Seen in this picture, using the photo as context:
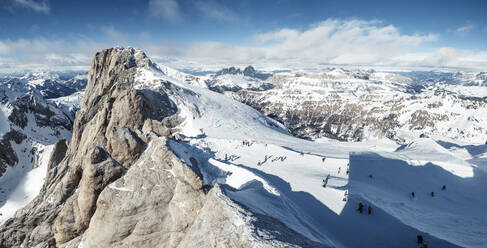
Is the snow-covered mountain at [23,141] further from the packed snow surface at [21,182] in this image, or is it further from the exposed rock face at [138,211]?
the exposed rock face at [138,211]

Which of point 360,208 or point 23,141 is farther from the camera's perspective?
point 23,141

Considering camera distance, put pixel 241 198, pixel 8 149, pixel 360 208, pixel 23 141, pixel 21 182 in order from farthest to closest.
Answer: pixel 23 141 → pixel 8 149 → pixel 21 182 → pixel 360 208 → pixel 241 198

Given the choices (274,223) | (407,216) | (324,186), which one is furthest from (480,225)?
(274,223)

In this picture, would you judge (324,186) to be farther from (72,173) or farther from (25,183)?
(25,183)

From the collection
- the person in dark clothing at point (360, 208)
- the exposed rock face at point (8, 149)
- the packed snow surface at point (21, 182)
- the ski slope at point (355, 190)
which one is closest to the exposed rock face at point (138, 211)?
the ski slope at point (355, 190)

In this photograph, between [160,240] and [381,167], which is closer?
[160,240]

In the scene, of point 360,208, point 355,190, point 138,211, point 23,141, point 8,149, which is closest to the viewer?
point 138,211

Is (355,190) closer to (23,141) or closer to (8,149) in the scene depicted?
(8,149)

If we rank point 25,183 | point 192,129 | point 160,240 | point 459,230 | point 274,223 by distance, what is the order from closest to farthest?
point 274,223 → point 160,240 → point 459,230 → point 192,129 → point 25,183

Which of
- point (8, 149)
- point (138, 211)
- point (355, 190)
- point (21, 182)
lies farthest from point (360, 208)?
point (8, 149)
